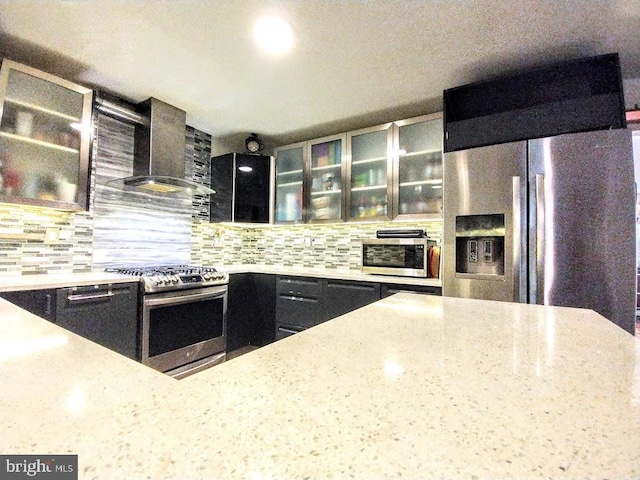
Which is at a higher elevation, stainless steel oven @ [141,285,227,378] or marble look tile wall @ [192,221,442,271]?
marble look tile wall @ [192,221,442,271]

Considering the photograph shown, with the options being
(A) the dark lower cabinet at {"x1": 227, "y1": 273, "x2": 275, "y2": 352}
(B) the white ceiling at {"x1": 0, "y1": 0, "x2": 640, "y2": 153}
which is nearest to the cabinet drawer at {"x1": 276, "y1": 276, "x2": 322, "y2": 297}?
(A) the dark lower cabinet at {"x1": 227, "y1": 273, "x2": 275, "y2": 352}

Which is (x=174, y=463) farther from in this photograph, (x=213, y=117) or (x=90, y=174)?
(x=213, y=117)

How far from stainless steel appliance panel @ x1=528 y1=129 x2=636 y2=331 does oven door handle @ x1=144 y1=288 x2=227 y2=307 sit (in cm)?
224

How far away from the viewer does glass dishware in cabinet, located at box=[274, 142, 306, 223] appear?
3.21 metres

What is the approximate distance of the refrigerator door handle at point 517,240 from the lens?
1.88m

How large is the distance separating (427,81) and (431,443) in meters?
2.38

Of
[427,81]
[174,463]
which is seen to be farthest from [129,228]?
[174,463]

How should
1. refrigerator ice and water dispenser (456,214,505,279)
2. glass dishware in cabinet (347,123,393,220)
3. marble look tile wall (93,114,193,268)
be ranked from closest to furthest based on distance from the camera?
refrigerator ice and water dispenser (456,214,505,279), marble look tile wall (93,114,193,268), glass dishware in cabinet (347,123,393,220)

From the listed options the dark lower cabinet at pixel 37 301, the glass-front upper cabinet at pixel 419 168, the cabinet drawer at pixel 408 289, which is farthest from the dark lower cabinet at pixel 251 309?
the glass-front upper cabinet at pixel 419 168

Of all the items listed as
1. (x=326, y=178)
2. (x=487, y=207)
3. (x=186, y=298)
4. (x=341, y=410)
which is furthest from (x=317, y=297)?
(x=341, y=410)

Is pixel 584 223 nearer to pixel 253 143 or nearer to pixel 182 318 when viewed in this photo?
pixel 182 318

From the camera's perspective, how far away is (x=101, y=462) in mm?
294

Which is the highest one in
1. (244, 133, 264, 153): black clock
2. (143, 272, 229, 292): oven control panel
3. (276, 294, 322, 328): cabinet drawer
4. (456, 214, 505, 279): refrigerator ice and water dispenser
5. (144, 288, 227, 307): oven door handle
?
(244, 133, 264, 153): black clock

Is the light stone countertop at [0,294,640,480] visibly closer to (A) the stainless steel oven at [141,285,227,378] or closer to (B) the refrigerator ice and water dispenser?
(B) the refrigerator ice and water dispenser
